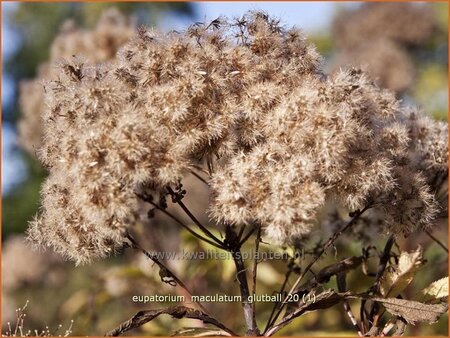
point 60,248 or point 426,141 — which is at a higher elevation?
point 426,141

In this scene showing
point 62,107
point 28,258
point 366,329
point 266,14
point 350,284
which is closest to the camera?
point 62,107

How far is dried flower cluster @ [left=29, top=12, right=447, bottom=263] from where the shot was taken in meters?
2.29

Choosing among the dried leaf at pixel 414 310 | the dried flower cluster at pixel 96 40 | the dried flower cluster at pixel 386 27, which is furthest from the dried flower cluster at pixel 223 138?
the dried flower cluster at pixel 386 27

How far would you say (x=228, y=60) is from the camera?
255 centimetres

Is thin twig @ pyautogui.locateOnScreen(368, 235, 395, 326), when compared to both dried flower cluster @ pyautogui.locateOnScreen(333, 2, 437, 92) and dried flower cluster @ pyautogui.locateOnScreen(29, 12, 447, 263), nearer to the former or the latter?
dried flower cluster @ pyautogui.locateOnScreen(29, 12, 447, 263)

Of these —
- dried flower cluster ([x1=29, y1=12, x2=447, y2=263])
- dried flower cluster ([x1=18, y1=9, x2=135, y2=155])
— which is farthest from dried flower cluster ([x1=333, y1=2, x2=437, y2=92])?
dried flower cluster ([x1=29, y1=12, x2=447, y2=263])

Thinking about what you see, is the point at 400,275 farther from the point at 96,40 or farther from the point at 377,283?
the point at 96,40

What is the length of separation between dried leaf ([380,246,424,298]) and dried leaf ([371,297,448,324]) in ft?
0.67

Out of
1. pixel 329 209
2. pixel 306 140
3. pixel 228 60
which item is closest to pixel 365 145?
pixel 306 140

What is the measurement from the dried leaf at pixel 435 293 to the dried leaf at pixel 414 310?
0.25 m

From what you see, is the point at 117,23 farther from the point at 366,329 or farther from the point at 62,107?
the point at 366,329

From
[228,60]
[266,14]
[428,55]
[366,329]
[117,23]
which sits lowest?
[366,329]

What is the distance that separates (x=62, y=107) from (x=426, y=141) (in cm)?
156

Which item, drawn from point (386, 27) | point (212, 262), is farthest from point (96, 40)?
point (386, 27)
